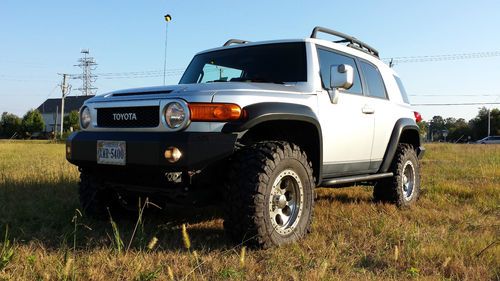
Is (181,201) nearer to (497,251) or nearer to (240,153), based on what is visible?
(240,153)

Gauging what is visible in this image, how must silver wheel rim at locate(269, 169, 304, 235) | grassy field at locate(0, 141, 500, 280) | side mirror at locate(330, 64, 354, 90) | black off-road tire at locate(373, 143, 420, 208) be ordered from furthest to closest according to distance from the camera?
black off-road tire at locate(373, 143, 420, 208)
side mirror at locate(330, 64, 354, 90)
silver wheel rim at locate(269, 169, 304, 235)
grassy field at locate(0, 141, 500, 280)

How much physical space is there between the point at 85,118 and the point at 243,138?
1.53 metres

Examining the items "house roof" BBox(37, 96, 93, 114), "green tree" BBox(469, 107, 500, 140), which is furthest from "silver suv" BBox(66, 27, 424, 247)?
"house roof" BBox(37, 96, 93, 114)

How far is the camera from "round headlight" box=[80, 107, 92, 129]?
4.46 m

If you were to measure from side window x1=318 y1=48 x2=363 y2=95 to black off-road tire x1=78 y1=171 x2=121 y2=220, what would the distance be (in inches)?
95.0

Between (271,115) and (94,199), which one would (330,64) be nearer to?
(271,115)

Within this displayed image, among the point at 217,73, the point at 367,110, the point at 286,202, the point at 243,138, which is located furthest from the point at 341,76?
the point at 217,73

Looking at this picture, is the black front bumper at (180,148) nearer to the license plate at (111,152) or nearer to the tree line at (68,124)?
the license plate at (111,152)

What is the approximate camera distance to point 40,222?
4.90m

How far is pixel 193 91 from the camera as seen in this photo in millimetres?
3838

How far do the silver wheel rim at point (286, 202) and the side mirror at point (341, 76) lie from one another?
1.05 metres

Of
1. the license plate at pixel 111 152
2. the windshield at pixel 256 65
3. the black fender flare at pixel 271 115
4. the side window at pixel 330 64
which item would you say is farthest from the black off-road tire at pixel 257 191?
the side window at pixel 330 64

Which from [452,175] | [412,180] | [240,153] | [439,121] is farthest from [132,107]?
[439,121]

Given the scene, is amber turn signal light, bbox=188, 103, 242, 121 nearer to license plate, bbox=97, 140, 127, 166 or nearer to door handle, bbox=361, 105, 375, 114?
license plate, bbox=97, 140, 127, 166
